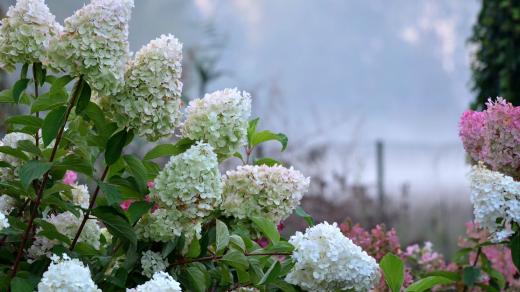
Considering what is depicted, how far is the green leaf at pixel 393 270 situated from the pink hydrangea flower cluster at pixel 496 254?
902 millimetres

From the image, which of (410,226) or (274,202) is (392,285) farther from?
(410,226)

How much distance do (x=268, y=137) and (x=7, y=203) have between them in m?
0.61

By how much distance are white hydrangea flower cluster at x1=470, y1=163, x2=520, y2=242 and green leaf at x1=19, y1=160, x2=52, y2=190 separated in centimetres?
96

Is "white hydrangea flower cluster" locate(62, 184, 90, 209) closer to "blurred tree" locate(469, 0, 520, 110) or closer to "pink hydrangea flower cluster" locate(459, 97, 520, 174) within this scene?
"pink hydrangea flower cluster" locate(459, 97, 520, 174)

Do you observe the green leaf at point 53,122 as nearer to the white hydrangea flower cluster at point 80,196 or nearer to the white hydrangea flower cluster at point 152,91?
the white hydrangea flower cluster at point 152,91

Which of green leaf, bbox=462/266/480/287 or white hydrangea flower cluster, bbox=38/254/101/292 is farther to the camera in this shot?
green leaf, bbox=462/266/480/287

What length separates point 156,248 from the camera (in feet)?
5.19

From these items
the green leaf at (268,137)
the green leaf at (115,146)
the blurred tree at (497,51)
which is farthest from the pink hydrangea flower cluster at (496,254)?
the blurred tree at (497,51)

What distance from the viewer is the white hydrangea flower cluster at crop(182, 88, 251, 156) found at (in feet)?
5.02

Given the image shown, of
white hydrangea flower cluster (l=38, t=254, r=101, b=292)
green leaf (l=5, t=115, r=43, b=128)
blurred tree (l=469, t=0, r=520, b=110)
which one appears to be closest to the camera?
white hydrangea flower cluster (l=38, t=254, r=101, b=292)

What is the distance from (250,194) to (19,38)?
1.85 feet

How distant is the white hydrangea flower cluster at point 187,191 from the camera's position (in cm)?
143

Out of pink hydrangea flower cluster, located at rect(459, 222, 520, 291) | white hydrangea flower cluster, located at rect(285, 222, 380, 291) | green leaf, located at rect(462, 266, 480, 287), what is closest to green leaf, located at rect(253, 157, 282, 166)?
white hydrangea flower cluster, located at rect(285, 222, 380, 291)

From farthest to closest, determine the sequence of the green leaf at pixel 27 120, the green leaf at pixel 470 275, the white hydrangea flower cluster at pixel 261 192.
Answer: the green leaf at pixel 470 275
the white hydrangea flower cluster at pixel 261 192
the green leaf at pixel 27 120
